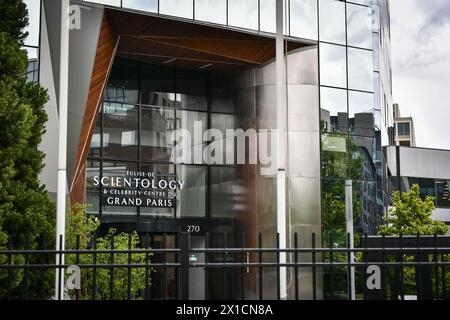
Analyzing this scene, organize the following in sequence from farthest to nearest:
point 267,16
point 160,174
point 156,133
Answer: point 156,133 → point 160,174 → point 267,16

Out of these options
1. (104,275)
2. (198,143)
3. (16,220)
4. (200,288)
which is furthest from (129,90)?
(16,220)

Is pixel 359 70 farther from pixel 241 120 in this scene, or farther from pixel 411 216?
pixel 411 216

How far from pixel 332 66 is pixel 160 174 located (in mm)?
8706

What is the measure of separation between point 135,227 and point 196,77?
7.76 meters

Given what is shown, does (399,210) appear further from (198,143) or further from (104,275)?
(104,275)

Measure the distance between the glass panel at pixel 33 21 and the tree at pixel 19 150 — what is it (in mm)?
9163

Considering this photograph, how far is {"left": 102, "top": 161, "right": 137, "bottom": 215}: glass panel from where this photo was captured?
3006 centimetres

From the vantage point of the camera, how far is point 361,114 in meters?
31.2

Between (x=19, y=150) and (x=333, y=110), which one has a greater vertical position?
(x=333, y=110)

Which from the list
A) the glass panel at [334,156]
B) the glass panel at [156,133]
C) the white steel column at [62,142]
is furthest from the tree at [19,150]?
the glass panel at [334,156]

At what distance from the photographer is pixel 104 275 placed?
21.3 meters

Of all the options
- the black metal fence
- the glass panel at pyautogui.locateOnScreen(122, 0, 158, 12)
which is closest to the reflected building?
the black metal fence

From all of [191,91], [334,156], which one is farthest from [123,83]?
[334,156]

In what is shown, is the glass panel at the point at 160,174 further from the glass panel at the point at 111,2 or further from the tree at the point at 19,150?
the tree at the point at 19,150
